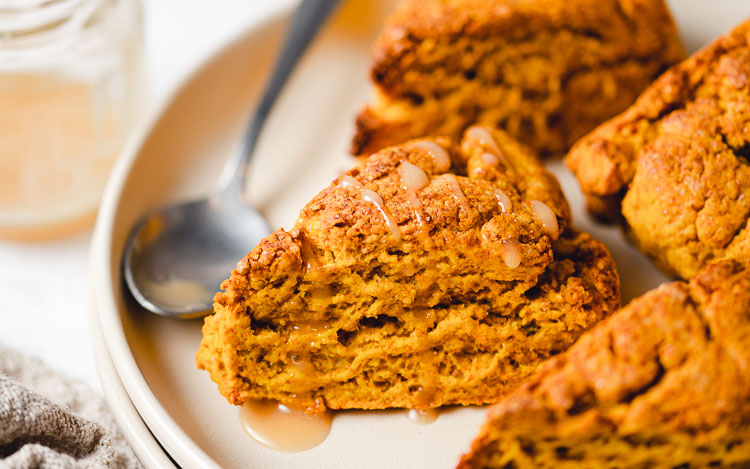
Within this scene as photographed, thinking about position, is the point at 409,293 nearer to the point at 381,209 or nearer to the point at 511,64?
the point at 381,209

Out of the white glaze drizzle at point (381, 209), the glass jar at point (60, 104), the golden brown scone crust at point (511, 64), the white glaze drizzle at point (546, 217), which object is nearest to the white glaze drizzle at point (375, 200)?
the white glaze drizzle at point (381, 209)

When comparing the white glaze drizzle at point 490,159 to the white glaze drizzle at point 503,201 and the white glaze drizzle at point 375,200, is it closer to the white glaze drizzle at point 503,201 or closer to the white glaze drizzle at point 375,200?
the white glaze drizzle at point 503,201

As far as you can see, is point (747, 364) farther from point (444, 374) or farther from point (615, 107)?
point (615, 107)

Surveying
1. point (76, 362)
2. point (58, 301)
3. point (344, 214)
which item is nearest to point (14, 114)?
point (58, 301)

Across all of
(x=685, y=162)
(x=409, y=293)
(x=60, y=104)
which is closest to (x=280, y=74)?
(x=60, y=104)

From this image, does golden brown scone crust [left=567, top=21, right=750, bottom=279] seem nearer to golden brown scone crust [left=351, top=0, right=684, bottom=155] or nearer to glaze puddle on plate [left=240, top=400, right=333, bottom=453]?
golden brown scone crust [left=351, top=0, right=684, bottom=155]
